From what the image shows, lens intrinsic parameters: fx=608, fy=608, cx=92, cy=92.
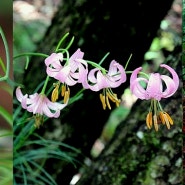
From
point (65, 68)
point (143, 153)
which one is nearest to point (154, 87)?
point (65, 68)

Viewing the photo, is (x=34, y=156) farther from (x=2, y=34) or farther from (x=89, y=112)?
(x=2, y=34)

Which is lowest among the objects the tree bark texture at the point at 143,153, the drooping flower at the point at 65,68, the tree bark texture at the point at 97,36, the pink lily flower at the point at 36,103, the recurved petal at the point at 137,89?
the tree bark texture at the point at 143,153

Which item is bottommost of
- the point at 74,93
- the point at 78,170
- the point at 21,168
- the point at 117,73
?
the point at 78,170

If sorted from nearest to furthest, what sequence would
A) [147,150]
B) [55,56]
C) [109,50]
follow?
[55,56] < [147,150] < [109,50]

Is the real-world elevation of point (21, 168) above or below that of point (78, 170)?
above

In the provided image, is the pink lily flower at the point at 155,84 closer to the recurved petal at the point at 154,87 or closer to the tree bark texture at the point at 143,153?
the recurved petal at the point at 154,87

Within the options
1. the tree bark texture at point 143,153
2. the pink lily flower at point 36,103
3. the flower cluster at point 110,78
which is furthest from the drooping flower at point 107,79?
the tree bark texture at point 143,153

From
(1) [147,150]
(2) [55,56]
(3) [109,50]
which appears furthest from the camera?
(3) [109,50]

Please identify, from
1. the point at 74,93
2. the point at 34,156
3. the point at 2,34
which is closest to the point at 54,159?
the point at 34,156

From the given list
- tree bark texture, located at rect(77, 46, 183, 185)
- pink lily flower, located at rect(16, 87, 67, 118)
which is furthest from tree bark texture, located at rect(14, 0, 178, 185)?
pink lily flower, located at rect(16, 87, 67, 118)
